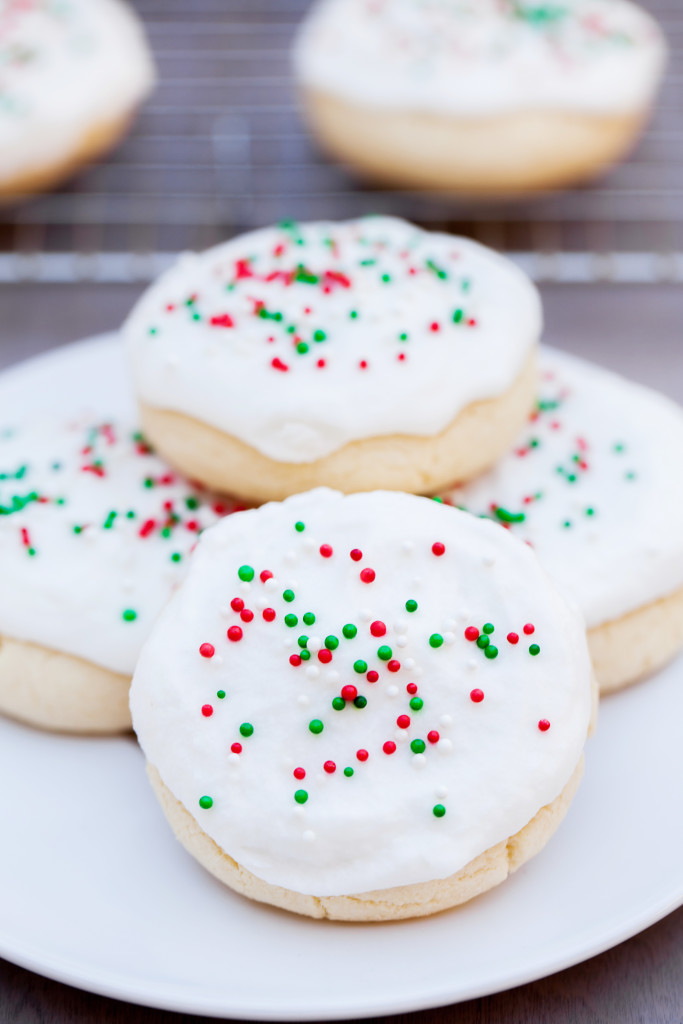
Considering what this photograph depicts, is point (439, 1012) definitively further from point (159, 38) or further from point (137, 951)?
point (159, 38)

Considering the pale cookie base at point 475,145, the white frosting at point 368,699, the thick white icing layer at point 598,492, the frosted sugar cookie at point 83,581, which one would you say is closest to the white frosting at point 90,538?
the frosted sugar cookie at point 83,581

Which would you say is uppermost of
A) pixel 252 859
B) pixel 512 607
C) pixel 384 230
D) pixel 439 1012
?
pixel 384 230

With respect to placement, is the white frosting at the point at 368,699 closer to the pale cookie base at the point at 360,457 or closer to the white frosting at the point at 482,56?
the pale cookie base at the point at 360,457

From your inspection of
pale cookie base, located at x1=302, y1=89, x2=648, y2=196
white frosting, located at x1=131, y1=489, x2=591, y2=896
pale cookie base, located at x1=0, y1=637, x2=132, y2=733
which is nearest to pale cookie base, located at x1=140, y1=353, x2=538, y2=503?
white frosting, located at x1=131, y1=489, x2=591, y2=896

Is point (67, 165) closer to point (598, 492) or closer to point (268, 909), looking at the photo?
point (598, 492)

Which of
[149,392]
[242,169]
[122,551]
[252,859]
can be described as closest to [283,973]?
[252,859]

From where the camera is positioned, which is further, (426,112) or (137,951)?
Result: (426,112)

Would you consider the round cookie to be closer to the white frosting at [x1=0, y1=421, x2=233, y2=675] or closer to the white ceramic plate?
the white ceramic plate
